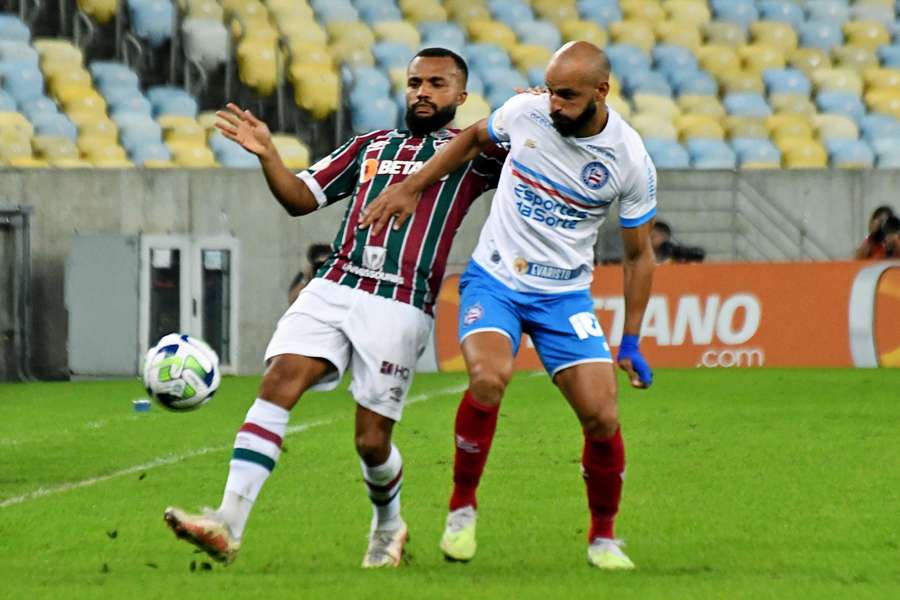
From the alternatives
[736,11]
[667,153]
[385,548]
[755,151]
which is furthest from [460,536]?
[736,11]

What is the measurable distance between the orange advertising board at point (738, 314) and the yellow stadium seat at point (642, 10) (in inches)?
269

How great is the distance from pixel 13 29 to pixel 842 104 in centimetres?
1041

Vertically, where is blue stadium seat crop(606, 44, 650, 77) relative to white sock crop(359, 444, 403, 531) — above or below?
above

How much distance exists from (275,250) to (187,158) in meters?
1.78

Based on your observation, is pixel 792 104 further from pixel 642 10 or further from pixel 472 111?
pixel 472 111

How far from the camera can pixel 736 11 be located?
25.2 m

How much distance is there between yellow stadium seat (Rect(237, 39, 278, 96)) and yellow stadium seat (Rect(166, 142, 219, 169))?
4.61 ft

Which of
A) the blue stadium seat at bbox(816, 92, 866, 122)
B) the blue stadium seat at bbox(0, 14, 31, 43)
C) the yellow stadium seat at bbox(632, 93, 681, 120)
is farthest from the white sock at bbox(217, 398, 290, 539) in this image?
the blue stadium seat at bbox(816, 92, 866, 122)

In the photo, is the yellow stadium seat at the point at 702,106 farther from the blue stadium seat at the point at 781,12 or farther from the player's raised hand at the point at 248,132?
the player's raised hand at the point at 248,132

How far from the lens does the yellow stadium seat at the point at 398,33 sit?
23266 mm

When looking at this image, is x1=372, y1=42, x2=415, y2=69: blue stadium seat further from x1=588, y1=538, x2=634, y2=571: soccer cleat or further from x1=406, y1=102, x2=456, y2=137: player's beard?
x1=588, y1=538, x2=634, y2=571: soccer cleat

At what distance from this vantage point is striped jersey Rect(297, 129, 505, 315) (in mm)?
6426

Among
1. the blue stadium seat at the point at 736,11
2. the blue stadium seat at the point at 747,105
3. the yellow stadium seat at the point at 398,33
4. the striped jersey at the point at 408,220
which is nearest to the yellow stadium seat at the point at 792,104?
the blue stadium seat at the point at 747,105

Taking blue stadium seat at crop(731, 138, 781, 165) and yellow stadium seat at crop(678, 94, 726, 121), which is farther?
yellow stadium seat at crop(678, 94, 726, 121)
